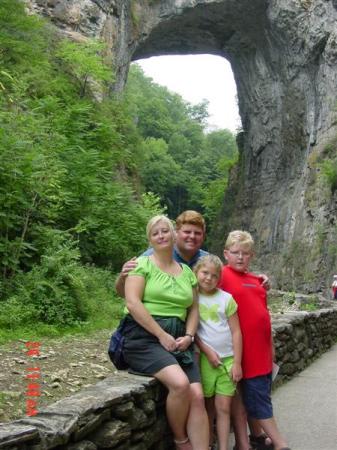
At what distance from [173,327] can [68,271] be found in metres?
4.46

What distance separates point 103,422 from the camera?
9.69 ft

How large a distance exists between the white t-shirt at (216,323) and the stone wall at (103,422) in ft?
1.46

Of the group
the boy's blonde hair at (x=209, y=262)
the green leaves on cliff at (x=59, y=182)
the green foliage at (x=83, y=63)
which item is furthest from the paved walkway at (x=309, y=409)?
the green foliage at (x=83, y=63)

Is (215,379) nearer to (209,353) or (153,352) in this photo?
(209,353)

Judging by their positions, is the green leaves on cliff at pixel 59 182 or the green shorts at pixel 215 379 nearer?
the green shorts at pixel 215 379

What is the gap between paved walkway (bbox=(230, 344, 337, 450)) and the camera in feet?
14.9

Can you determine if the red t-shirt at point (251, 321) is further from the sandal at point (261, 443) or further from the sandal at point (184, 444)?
the sandal at point (184, 444)

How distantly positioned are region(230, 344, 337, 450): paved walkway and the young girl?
39.2 inches

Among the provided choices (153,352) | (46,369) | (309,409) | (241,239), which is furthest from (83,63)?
(153,352)

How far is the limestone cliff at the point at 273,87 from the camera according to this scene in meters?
23.8

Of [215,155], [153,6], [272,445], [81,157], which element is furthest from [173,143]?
[272,445]

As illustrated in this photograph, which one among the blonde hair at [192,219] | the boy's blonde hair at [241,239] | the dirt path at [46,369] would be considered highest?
the blonde hair at [192,219]

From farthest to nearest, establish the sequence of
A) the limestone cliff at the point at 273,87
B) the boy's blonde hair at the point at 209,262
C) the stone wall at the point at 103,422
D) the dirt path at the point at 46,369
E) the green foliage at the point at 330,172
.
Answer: the limestone cliff at the point at 273,87 < the green foliage at the point at 330,172 < the dirt path at the point at 46,369 < the boy's blonde hair at the point at 209,262 < the stone wall at the point at 103,422

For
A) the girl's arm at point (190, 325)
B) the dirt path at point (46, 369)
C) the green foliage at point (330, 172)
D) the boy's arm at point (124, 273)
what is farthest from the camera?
the green foliage at point (330, 172)
